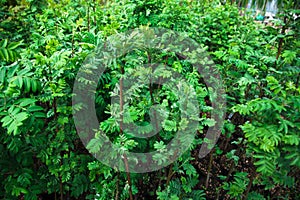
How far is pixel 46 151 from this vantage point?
4.22 ft

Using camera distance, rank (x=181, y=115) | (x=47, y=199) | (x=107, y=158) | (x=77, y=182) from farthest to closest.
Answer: (x=47, y=199)
(x=77, y=182)
(x=107, y=158)
(x=181, y=115)

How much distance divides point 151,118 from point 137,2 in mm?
712

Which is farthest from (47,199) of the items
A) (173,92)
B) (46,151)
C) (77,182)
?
(173,92)

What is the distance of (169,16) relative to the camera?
178cm

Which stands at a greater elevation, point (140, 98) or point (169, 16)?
point (169, 16)

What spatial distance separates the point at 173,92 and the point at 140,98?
239 millimetres

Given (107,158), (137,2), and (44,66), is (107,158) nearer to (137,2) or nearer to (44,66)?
(44,66)

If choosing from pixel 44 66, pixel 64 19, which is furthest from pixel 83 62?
pixel 64 19

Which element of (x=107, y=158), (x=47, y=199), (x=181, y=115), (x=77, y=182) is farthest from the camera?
(x=47, y=199)

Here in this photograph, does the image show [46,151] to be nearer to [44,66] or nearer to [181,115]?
[44,66]

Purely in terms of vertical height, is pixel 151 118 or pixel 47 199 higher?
pixel 151 118

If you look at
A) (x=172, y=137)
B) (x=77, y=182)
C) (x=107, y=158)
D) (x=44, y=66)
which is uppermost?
(x=44, y=66)

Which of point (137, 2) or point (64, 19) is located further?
point (64, 19)

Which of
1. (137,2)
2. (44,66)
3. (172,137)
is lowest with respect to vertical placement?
(172,137)
